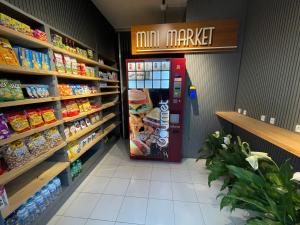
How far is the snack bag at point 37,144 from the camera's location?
154cm

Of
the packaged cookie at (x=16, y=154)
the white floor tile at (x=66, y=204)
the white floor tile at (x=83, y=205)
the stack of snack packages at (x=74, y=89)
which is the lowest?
the white floor tile at (x=66, y=204)

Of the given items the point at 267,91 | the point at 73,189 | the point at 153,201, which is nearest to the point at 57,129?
the point at 73,189

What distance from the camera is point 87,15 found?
2.61m

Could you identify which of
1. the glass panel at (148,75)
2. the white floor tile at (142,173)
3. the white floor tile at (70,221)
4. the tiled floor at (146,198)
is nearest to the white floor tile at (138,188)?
the tiled floor at (146,198)

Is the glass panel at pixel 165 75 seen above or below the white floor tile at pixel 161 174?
above

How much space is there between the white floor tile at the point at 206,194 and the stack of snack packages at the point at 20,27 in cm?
275

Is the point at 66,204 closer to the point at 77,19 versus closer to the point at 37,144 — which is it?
the point at 37,144

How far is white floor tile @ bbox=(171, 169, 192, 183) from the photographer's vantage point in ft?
7.85

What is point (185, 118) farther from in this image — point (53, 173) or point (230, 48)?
point (53, 173)

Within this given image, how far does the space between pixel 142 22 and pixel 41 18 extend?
2351 millimetres

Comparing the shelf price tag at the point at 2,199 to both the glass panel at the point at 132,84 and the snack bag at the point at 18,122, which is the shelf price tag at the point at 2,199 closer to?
the snack bag at the point at 18,122

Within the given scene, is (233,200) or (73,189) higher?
(233,200)

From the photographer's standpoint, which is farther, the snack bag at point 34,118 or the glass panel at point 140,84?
the glass panel at point 140,84

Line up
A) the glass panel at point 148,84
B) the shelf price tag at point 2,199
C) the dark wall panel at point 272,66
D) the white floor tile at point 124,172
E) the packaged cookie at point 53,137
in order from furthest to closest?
the glass panel at point 148,84 → the white floor tile at point 124,172 → the packaged cookie at point 53,137 → the dark wall panel at point 272,66 → the shelf price tag at point 2,199
